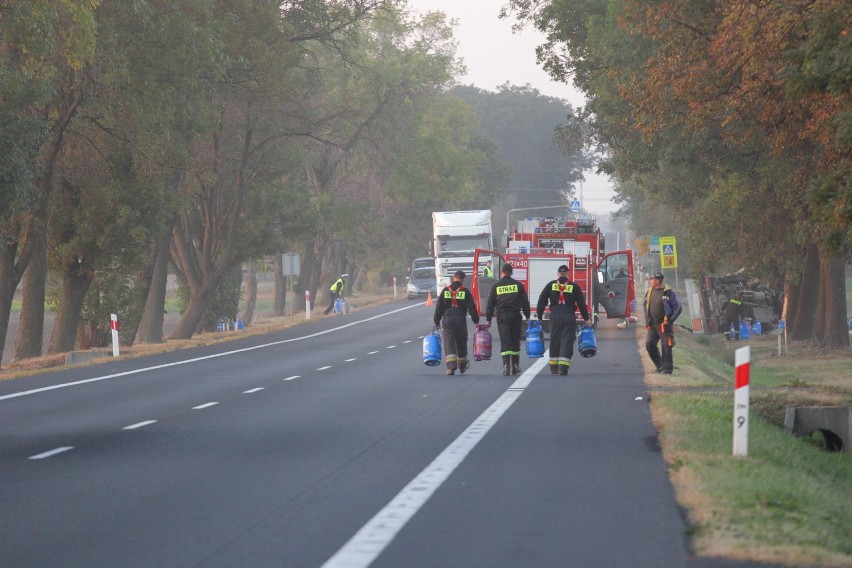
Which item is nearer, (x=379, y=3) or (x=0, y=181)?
(x=0, y=181)

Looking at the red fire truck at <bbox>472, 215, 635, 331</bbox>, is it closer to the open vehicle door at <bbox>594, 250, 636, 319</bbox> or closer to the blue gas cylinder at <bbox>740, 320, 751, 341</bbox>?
the open vehicle door at <bbox>594, 250, 636, 319</bbox>

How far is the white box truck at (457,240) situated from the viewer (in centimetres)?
5769

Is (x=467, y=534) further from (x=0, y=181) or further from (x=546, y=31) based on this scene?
(x=546, y=31)

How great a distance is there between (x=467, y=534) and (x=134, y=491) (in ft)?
10.5

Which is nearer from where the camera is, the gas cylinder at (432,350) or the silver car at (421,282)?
the gas cylinder at (432,350)

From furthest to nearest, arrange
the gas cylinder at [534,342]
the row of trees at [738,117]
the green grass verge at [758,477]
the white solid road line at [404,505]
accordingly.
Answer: the gas cylinder at [534,342], the row of trees at [738,117], the green grass verge at [758,477], the white solid road line at [404,505]

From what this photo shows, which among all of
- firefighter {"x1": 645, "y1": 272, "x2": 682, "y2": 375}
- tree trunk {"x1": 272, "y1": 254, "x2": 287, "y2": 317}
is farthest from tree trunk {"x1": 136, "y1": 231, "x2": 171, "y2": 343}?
firefighter {"x1": 645, "y1": 272, "x2": 682, "y2": 375}

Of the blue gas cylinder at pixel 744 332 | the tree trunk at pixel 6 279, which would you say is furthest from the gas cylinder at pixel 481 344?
the blue gas cylinder at pixel 744 332

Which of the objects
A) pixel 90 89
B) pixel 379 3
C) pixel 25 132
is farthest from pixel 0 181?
pixel 379 3

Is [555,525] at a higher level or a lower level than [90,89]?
lower

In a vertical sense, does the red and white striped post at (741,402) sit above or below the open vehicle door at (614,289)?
below

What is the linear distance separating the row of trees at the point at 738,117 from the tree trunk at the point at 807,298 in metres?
0.04

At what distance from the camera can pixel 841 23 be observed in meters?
15.1

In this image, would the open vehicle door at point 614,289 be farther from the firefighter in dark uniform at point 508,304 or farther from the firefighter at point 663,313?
the firefighter in dark uniform at point 508,304
